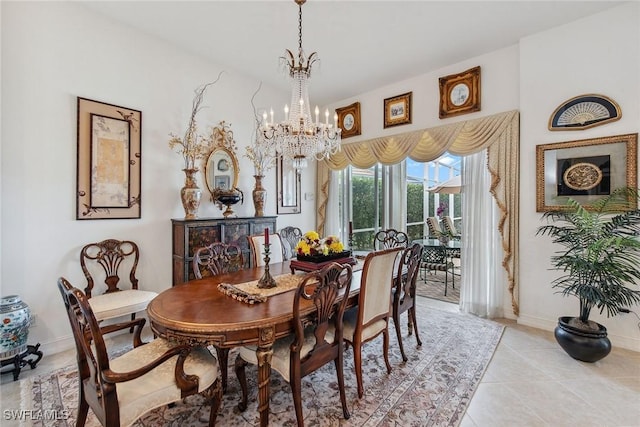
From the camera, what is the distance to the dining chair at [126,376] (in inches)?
50.8

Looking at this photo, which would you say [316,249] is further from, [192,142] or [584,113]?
[584,113]

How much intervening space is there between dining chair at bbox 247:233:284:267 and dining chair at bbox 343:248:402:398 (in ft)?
3.76

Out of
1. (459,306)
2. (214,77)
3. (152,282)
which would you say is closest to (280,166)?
(214,77)

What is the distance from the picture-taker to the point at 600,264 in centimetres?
246

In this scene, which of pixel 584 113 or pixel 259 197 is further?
pixel 259 197

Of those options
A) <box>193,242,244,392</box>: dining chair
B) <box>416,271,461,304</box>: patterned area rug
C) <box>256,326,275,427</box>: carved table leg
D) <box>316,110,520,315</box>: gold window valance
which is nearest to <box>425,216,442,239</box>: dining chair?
<box>416,271,461,304</box>: patterned area rug

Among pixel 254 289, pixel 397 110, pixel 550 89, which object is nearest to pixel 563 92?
pixel 550 89

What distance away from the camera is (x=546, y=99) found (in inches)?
124

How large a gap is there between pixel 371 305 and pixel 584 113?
2989 mm

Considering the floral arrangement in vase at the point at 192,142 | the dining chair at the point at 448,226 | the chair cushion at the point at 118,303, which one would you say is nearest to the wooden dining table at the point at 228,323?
the chair cushion at the point at 118,303

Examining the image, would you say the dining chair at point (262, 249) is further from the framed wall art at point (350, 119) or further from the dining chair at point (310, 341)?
the framed wall art at point (350, 119)

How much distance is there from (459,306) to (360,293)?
255 centimetres

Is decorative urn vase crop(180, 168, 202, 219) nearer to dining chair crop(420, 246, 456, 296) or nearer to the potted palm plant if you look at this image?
dining chair crop(420, 246, 456, 296)

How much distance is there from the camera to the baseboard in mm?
2738
